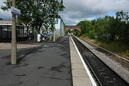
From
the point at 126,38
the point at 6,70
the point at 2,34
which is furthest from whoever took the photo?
the point at 2,34

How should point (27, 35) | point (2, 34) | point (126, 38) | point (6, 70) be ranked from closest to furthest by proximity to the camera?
point (6, 70), point (126, 38), point (2, 34), point (27, 35)

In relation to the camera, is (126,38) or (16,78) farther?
(126,38)

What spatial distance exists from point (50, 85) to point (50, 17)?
88.8ft

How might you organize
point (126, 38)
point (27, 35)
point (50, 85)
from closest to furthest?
1. point (50, 85)
2. point (126, 38)
3. point (27, 35)

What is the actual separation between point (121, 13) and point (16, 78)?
2949 centimetres

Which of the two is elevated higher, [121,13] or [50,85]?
[121,13]

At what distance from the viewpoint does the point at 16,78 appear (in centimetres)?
712

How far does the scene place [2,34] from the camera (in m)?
30.5

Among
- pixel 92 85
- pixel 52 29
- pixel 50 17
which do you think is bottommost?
pixel 92 85

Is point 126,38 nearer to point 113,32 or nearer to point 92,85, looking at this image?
point 113,32

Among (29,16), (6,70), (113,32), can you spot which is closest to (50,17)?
(29,16)

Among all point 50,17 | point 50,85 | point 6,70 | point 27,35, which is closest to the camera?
point 50,85

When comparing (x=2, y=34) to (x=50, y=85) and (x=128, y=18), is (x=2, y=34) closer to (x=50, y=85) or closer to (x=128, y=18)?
(x=128, y=18)

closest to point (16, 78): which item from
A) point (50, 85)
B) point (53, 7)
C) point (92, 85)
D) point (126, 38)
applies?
point (50, 85)
